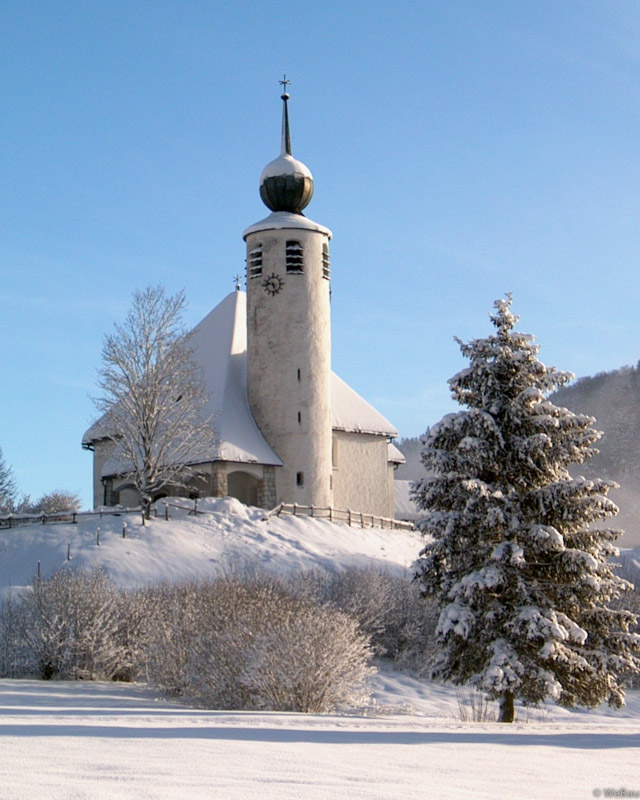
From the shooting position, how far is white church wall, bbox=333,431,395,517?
47.8m

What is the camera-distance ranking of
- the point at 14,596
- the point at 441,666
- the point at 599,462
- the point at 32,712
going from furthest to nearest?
the point at 599,462
the point at 14,596
the point at 441,666
the point at 32,712

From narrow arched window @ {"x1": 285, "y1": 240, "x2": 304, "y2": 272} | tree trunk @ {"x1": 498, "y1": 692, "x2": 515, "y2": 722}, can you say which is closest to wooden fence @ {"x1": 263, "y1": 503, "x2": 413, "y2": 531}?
narrow arched window @ {"x1": 285, "y1": 240, "x2": 304, "y2": 272}

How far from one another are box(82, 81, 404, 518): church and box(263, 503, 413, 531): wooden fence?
2.94 feet

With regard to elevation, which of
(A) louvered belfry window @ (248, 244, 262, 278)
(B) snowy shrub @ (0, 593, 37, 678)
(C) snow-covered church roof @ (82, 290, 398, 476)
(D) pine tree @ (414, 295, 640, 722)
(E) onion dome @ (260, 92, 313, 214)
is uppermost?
(E) onion dome @ (260, 92, 313, 214)

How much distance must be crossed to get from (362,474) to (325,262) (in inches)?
373

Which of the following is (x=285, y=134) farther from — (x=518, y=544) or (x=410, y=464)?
(x=410, y=464)

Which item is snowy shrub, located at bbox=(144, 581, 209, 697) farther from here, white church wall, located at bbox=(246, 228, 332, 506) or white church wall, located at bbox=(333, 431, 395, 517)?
white church wall, located at bbox=(333, 431, 395, 517)

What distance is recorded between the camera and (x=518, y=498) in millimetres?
22094

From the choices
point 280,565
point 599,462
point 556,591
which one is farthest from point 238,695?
point 599,462

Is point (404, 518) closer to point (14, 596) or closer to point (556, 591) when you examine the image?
point (14, 596)

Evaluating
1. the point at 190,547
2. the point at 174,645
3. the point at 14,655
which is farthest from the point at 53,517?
the point at 174,645

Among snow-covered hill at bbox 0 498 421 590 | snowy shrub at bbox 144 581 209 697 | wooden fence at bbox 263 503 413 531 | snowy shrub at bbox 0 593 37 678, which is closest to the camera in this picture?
snowy shrub at bbox 144 581 209 697

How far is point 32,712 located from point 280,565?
18916 millimetres

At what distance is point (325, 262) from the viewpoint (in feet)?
153
